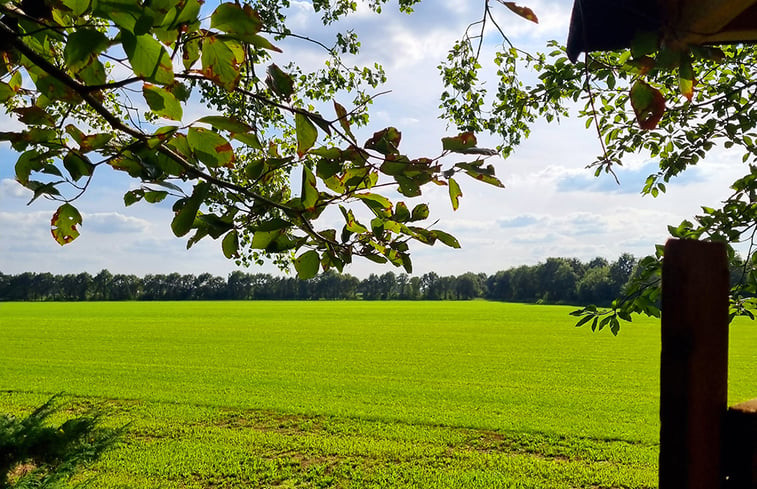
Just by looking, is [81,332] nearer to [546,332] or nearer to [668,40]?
[546,332]

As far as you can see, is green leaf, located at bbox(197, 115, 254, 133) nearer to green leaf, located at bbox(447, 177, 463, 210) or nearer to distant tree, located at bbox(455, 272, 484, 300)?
green leaf, located at bbox(447, 177, 463, 210)

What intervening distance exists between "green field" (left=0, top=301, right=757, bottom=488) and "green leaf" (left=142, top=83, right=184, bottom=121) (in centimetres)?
806

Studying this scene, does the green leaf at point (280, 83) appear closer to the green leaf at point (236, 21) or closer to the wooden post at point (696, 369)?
the green leaf at point (236, 21)

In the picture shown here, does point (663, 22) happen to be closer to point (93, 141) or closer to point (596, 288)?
point (93, 141)

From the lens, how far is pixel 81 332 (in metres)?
35.2

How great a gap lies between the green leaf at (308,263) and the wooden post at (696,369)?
2.66 feet

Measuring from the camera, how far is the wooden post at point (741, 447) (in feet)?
2.77

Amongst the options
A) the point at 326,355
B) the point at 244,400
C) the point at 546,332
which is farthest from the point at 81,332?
the point at 546,332

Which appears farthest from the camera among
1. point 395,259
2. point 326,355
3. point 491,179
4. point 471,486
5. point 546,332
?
point 546,332

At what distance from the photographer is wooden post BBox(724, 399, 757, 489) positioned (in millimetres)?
843

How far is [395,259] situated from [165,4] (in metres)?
0.80

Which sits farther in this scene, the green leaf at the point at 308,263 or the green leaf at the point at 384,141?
the green leaf at the point at 308,263

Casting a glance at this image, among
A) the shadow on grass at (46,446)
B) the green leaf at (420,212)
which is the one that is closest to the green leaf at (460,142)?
the green leaf at (420,212)

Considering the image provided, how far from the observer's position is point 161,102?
0.82 m
